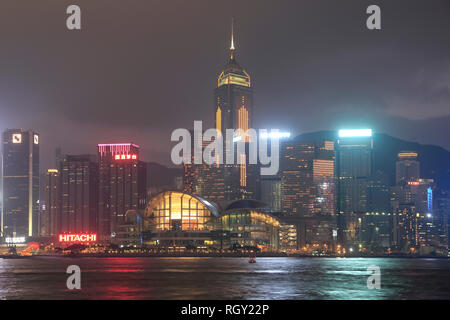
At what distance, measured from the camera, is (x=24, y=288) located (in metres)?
Answer: 91.2

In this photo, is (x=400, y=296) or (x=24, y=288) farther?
(x=24, y=288)
